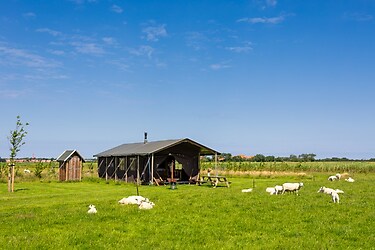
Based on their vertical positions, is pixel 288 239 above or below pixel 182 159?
below

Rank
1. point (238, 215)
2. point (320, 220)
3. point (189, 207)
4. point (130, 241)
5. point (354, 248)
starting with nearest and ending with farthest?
point (354, 248) → point (130, 241) → point (320, 220) → point (238, 215) → point (189, 207)

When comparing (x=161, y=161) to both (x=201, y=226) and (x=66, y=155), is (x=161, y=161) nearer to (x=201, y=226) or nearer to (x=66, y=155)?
(x=66, y=155)

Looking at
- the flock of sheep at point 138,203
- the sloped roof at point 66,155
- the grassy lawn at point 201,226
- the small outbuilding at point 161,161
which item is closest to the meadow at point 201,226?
the grassy lawn at point 201,226

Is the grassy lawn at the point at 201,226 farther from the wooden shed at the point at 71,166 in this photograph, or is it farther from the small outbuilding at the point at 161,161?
the wooden shed at the point at 71,166

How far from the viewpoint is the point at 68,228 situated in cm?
1384

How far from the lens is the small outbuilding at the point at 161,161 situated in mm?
39594

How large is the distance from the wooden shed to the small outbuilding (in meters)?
3.82

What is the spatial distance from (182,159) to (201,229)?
28.7 metres

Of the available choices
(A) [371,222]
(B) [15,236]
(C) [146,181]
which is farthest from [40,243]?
(C) [146,181]

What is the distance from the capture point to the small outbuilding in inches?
1559

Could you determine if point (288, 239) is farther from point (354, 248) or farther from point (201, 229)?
point (201, 229)

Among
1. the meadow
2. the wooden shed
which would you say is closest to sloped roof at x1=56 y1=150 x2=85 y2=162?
the wooden shed

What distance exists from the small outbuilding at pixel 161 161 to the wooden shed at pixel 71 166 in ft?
12.5

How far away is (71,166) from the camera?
4609 centimetres
